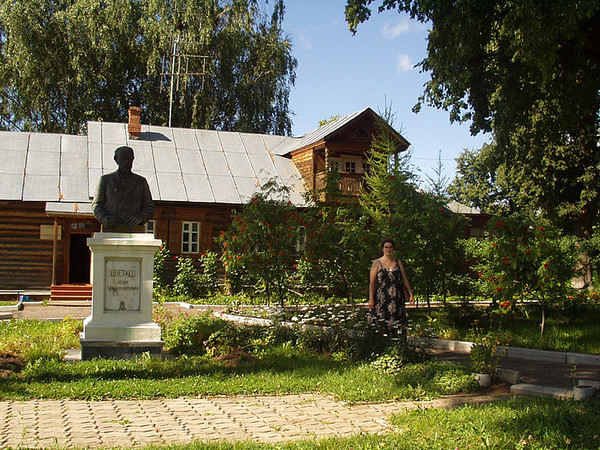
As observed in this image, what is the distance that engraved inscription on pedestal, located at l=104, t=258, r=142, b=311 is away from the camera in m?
9.35

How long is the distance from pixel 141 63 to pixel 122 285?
27674 mm

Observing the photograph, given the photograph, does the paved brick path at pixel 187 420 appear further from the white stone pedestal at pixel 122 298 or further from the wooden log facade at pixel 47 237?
the wooden log facade at pixel 47 237

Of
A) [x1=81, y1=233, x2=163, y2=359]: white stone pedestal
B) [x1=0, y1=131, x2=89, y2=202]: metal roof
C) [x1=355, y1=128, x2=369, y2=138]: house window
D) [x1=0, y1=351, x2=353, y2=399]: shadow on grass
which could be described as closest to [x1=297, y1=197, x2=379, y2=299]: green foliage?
[x1=0, y1=351, x2=353, y2=399]: shadow on grass

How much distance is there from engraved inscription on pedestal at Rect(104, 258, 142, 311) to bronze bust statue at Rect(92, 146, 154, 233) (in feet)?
1.91

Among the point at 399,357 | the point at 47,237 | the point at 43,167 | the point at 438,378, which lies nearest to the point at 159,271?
the point at 47,237

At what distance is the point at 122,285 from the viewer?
30.8 feet

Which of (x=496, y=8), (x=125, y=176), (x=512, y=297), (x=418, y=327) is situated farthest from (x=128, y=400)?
(x=496, y=8)

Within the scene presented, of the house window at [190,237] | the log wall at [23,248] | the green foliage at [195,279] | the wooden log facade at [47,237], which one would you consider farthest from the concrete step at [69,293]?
the house window at [190,237]

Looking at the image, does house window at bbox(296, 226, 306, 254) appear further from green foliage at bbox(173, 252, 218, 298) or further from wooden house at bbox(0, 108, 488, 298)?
wooden house at bbox(0, 108, 488, 298)

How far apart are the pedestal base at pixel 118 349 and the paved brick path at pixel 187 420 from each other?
2.27 m

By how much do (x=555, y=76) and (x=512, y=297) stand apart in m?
5.22

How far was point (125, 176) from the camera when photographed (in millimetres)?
9852

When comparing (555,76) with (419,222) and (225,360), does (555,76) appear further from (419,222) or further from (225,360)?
(225,360)

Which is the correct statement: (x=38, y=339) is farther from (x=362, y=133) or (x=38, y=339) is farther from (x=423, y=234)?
(x=362, y=133)
